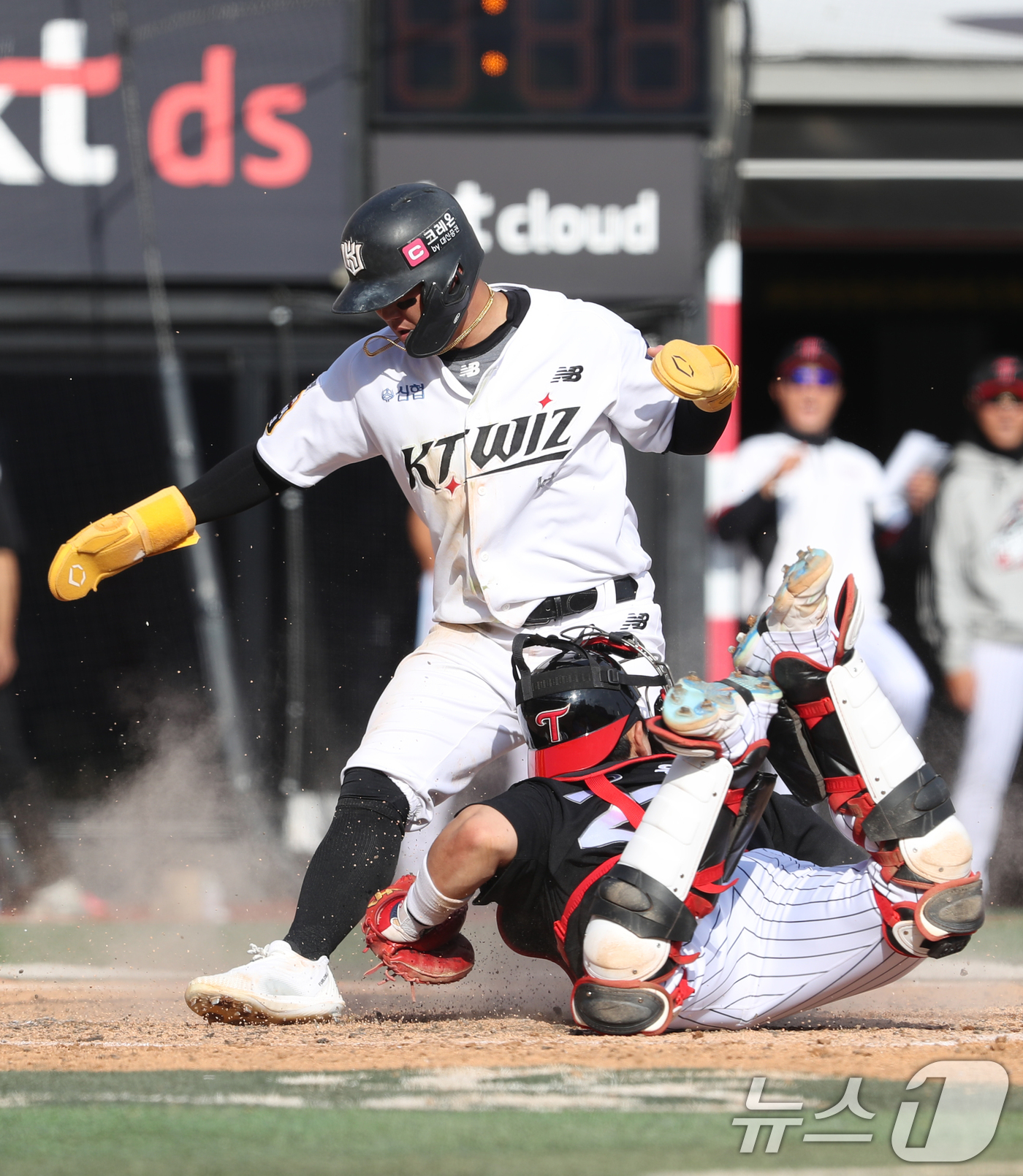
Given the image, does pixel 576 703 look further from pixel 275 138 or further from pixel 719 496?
pixel 275 138

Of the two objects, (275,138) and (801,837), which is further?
(275,138)

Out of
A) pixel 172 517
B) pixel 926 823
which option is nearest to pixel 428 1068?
pixel 926 823

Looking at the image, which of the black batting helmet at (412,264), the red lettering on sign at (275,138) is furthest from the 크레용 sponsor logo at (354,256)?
the red lettering on sign at (275,138)

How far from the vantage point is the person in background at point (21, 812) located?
19.3ft

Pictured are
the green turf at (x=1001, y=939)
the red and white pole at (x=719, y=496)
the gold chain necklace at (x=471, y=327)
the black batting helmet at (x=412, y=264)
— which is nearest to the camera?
the black batting helmet at (x=412, y=264)

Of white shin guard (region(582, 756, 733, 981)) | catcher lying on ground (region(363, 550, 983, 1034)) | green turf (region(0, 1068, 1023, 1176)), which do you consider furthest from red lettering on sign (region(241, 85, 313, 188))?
green turf (region(0, 1068, 1023, 1176))

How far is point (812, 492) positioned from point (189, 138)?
11.4 feet

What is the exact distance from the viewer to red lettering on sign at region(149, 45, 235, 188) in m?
7.46

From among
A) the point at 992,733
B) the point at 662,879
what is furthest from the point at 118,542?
the point at 992,733

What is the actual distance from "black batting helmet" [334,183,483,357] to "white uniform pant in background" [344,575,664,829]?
2.36ft

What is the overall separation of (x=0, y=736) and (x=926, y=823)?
454 cm

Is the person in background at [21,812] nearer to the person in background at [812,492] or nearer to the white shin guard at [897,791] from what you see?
the person in background at [812,492]

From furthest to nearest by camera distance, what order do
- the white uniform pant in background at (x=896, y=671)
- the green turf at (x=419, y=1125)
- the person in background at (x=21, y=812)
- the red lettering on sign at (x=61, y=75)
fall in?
the red lettering on sign at (x=61, y=75) < the person in background at (x=21, y=812) < the white uniform pant in background at (x=896, y=671) < the green turf at (x=419, y=1125)

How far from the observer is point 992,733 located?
6.22m
